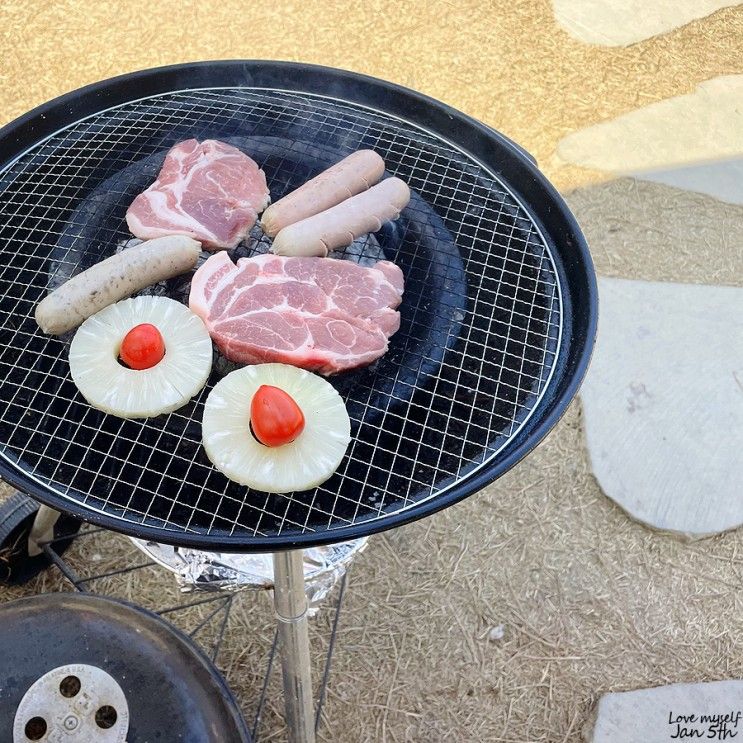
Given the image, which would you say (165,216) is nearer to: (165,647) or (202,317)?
(202,317)

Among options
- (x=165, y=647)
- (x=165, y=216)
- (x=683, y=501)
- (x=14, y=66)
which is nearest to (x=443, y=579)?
(x=683, y=501)

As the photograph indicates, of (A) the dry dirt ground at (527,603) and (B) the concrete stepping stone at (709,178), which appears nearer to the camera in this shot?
(A) the dry dirt ground at (527,603)

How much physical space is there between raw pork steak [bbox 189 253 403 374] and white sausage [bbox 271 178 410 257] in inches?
2.8

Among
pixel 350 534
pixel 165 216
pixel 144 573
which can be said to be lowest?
pixel 144 573

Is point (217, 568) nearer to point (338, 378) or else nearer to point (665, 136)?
point (338, 378)

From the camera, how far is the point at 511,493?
4188 millimetres

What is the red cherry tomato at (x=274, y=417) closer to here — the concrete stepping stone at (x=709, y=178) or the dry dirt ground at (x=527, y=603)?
the dry dirt ground at (x=527, y=603)

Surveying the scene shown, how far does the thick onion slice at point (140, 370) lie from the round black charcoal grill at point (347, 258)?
0.13 meters

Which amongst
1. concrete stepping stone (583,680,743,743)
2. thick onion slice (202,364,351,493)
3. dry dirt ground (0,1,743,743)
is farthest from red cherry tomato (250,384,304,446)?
concrete stepping stone (583,680,743,743)

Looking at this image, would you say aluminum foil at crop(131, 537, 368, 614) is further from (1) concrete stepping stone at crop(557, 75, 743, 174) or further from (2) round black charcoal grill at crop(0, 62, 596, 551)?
(1) concrete stepping stone at crop(557, 75, 743, 174)

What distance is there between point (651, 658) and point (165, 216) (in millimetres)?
3112

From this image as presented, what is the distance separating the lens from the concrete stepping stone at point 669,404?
414 cm

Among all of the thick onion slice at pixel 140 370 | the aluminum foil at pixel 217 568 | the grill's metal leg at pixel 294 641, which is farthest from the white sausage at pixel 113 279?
the aluminum foil at pixel 217 568

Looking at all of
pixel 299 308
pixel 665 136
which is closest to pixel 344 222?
pixel 299 308
